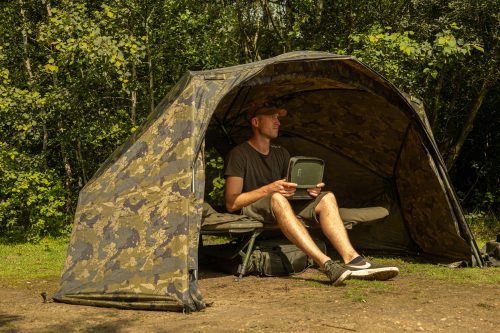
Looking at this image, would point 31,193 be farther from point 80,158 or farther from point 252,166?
point 252,166

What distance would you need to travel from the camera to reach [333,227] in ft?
21.1

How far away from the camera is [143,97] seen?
38.3 feet

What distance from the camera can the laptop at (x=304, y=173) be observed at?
6.56 meters

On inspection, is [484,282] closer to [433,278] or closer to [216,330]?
[433,278]

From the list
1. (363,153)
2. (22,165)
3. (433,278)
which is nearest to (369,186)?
(363,153)

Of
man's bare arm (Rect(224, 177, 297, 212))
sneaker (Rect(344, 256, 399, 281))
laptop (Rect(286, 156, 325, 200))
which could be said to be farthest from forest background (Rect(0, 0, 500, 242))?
sneaker (Rect(344, 256, 399, 281))

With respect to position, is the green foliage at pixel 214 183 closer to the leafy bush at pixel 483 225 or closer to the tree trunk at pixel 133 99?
the tree trunk at pixel 133 99

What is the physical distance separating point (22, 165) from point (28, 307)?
17.5ft

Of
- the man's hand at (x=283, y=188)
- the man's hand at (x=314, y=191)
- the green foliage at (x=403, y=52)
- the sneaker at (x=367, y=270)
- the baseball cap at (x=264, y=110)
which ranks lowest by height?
the sneaker at (x=367, y=270)

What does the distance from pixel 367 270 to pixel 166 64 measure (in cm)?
644

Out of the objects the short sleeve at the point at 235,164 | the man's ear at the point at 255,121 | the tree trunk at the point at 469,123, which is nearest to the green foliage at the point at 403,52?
the tree trunk at the point at 469,123

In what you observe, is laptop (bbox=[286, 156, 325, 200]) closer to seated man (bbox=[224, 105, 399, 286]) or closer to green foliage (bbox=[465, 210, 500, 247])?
seated man (bbox=[224, 105, 399, 286])

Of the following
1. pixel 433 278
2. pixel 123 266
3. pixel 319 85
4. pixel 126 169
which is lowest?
pixel 433 278

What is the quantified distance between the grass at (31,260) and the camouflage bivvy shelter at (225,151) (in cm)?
154
